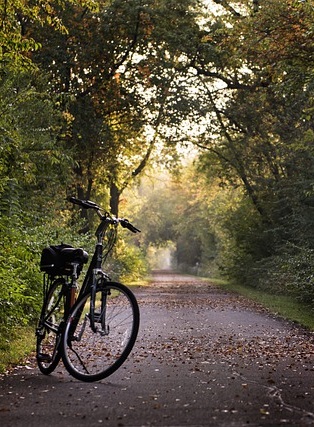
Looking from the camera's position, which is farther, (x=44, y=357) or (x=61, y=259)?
(x=61, y=259)

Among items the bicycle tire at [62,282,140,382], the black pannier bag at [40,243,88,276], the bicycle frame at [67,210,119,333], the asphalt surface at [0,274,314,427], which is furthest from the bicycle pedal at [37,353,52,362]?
the black pannier bag at [40,243,88,276]

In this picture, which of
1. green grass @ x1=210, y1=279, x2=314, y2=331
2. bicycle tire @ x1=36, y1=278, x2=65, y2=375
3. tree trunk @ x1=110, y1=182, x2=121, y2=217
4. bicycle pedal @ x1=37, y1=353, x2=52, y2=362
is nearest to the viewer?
bicycle pedal @ x1=37, y1=353, x2=52, y2=362

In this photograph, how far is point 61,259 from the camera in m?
7.70

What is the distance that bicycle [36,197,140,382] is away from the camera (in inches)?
269

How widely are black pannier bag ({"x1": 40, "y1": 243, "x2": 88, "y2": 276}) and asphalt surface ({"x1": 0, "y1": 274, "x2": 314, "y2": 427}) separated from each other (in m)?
1.09

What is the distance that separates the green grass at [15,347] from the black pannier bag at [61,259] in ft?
3.81

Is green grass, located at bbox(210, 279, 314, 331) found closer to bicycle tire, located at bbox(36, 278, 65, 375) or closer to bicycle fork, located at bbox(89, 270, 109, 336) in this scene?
bicycle tire, located at bbox(36, 278, 65, 375)

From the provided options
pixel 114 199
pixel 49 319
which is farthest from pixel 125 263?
pixel 49 319

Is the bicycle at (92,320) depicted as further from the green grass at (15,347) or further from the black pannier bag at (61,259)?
the green grass at (15,347)

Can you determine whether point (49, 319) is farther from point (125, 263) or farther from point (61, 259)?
point (125, 263)

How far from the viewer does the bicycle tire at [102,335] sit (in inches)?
268

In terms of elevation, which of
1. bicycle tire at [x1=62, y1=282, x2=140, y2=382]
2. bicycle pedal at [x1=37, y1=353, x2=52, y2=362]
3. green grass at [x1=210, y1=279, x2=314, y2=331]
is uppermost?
bicycle tire at [x1=62, y1=282, x2=140, y2=382]

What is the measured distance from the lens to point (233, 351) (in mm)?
9188

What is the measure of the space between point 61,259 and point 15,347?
6.40 feet
